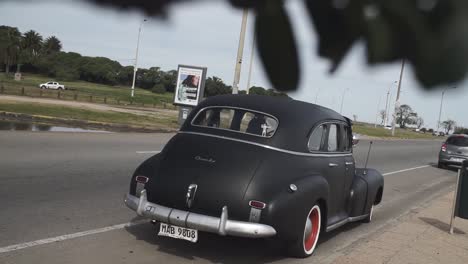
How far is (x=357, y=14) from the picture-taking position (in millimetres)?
836

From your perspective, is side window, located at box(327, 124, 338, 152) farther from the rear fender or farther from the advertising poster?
the advertising poster

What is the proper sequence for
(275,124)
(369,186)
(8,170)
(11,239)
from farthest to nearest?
(8,170), (369,186), (275,124), (11,239)

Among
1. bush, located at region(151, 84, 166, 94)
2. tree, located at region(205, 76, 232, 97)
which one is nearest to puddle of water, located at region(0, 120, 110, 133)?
tree, located at region(205, 76, 232, 97)

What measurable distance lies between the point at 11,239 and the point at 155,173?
144 centimetres

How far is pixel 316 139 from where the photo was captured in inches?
244

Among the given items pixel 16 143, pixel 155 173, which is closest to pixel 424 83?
pixel 155 173

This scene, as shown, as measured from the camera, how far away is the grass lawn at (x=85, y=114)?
20.2m

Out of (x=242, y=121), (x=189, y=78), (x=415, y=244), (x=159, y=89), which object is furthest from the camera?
(x=415, y=244)

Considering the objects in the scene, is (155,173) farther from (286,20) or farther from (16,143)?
(16,143)

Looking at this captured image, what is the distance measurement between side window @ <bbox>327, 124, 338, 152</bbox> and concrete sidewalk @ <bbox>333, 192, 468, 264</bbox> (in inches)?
44.6

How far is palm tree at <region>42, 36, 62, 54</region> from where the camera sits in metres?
1.01

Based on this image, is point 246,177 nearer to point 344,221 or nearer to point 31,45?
point 344,221

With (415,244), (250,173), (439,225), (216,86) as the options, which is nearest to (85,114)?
(439,225)

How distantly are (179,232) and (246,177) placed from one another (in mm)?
800
